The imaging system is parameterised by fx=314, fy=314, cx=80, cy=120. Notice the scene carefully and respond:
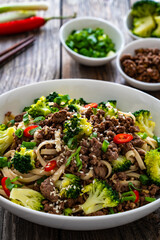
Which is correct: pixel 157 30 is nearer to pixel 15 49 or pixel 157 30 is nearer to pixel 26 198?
pixel 15 49

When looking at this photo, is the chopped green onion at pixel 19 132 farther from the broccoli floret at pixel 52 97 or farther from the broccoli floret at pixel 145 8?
the broccoli floret at pixel 145 8

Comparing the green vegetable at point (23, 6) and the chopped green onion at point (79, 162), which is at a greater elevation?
the green vegetable at point (23, 6)

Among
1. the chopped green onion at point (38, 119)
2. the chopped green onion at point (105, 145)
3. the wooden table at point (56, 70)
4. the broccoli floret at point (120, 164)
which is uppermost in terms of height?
the chopped green onion at point (105, 145)

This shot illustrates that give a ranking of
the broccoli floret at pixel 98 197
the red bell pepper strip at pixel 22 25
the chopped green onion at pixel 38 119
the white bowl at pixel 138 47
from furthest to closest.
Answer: the red bell pepper strip at pixel 22 25, the white bowl at pixel 138 47, the chopped green onion at pixel 38 119, the broccoli floret at pixel 98 197

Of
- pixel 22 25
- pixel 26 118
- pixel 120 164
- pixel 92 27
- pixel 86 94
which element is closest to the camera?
pixel 120 164

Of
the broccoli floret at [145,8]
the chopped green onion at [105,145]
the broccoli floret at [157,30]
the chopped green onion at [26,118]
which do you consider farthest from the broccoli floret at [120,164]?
the broccoli floret at [145,8]

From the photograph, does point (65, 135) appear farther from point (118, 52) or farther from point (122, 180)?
point (118, 52)

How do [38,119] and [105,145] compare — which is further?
[38,119]

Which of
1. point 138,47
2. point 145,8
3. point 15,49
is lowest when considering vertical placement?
point 15,49

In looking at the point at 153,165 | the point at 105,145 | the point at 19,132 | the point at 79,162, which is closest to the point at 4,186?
the point at 19,132
